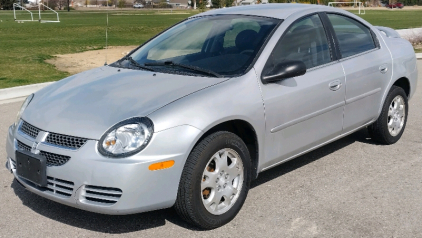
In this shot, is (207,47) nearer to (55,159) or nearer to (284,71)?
(284,71)

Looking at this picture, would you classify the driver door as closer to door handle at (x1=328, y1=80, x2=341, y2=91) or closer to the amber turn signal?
door handle at (x1=328, y1=80, x2=341, y2=91)

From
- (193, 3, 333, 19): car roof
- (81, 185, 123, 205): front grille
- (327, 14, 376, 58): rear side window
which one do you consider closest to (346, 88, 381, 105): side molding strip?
(327, 14, 376, 58): rear side window

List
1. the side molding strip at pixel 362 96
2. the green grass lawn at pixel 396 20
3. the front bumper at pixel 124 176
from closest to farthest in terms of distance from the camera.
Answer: the front bumper at pixel 124 176, the side molding strip at pixel 362 96, the green grass lawn at pixel 396 20

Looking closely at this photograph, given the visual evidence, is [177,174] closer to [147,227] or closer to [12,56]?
[147,227]

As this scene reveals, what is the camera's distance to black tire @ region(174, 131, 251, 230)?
3.87 meters

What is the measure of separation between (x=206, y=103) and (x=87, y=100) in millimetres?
899

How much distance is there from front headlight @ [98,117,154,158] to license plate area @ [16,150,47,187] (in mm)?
474

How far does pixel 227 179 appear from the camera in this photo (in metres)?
4.21

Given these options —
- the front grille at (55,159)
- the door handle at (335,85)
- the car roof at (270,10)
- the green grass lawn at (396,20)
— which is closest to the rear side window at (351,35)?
the car roof at (270,10)

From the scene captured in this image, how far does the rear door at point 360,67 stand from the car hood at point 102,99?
1587 millimetres

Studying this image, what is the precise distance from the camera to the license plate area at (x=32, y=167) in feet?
12.7

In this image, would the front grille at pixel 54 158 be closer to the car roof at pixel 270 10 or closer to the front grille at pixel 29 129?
the front grille at pixel 29 129

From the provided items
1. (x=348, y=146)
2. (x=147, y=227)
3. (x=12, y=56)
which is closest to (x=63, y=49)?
(x=12, y=56)

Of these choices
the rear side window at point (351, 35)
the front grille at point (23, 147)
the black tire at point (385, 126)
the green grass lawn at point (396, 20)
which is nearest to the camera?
the front grille at point (23, 147)
